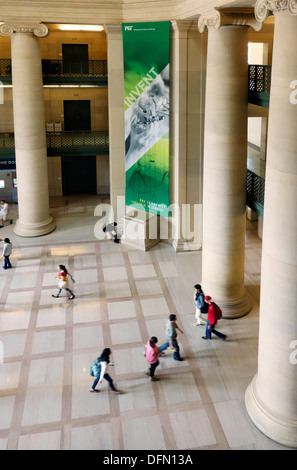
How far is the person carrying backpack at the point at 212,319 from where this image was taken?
12.4m

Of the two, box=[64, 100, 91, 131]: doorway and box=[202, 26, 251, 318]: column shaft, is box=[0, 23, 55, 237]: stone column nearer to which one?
box=[64, 100, 91, 131]: doorway

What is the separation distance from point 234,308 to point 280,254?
553cm

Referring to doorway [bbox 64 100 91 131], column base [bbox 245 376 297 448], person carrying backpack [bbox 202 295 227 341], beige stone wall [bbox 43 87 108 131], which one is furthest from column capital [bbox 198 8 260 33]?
doorway [bbox 64 100 91 131]

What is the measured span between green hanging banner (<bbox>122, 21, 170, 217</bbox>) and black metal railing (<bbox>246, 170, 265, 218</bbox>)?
4379 millimetres

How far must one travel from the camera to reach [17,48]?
723 inches

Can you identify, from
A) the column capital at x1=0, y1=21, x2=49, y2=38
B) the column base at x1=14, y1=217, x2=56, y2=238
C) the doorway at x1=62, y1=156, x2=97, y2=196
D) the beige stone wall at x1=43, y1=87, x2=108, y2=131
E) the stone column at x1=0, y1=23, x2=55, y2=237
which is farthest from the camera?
the doorway at x1=62, y1=156, x2=97, y2=196

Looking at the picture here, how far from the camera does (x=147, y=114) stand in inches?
705

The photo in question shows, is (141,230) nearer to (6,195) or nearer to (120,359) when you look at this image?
(120,359)

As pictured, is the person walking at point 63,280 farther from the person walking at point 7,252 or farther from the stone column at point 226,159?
the stone column at point 226,159

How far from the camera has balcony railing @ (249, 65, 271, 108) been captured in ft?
Answer: 39.1

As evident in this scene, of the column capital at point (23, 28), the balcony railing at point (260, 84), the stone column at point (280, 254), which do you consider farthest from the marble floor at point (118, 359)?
the column capital at point (23, 28)

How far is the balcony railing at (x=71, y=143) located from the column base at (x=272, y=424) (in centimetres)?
1426

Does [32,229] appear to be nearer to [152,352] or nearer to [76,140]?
[76,140]
